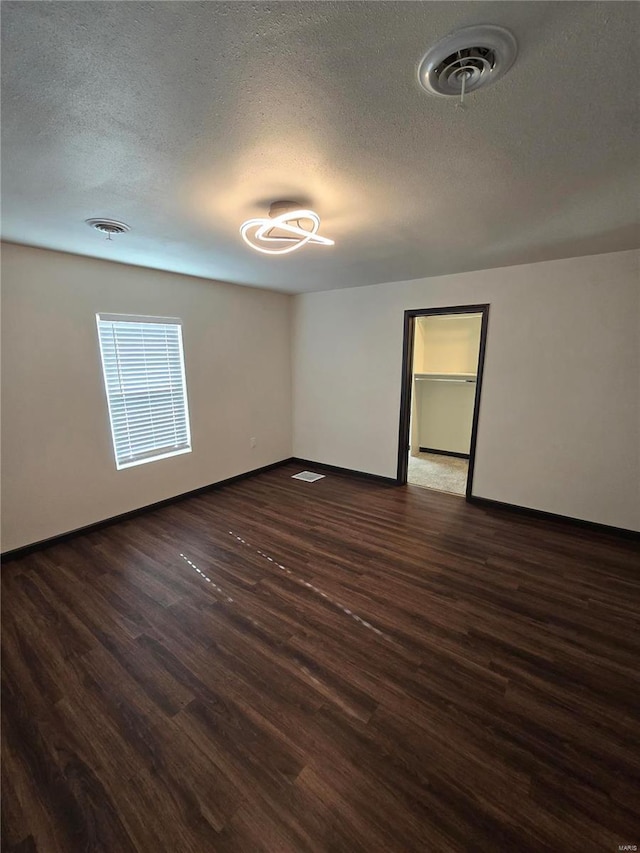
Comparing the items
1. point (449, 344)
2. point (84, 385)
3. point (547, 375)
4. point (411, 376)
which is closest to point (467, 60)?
point (547, 375)

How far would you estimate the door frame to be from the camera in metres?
3.50

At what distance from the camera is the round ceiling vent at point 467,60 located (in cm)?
90

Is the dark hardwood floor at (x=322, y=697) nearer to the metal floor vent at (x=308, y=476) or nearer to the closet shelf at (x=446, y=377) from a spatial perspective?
the metal floor vent at (x=308, y=476)

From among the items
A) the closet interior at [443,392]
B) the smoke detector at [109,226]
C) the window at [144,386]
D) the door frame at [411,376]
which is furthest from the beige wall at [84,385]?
the closet interior at [443,392]

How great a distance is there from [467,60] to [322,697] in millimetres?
2509

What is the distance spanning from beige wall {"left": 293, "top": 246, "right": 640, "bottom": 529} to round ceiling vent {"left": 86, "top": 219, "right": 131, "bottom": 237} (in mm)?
2727

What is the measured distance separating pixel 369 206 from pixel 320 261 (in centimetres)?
117

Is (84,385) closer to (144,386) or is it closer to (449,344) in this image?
(144,386)

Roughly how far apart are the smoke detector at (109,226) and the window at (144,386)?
1.02 metres

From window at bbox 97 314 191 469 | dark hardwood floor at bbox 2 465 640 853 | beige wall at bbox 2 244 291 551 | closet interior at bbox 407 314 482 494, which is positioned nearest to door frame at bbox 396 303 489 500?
closet interior at bbox 407 314 482 494

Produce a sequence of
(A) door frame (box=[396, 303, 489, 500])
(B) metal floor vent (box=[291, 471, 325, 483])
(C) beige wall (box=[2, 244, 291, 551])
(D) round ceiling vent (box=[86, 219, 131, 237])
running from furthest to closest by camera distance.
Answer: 1. (B) metal floor vent (box=[291, 471, 325, 483])
2. (A) door frame (box=[396, 303, 489, 500])
3. (C) beige wall (box=[2, 244, 291, 551])
4. (D) round ceiling vent (box=[86, 219, 131, 237])

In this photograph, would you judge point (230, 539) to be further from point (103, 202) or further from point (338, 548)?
point (103, 202)

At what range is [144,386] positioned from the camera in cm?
345

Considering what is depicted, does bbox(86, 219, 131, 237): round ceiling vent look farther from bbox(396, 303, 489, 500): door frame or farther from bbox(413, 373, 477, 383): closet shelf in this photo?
bbox(413, 373, 477, 383): closet shelf
